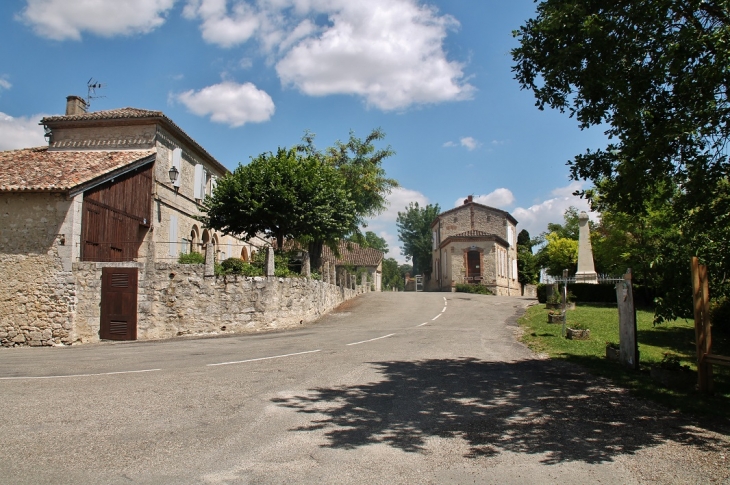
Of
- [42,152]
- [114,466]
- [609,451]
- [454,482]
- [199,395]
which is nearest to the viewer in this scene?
[454,482]

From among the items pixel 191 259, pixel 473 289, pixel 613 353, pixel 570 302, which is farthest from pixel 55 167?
pixel 473 289

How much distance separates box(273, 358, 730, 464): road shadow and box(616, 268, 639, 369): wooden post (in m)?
1.14

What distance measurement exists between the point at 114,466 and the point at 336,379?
4.07 metres

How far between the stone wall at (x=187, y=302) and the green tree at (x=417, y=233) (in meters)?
56.7

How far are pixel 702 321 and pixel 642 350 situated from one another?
5217 millimetres

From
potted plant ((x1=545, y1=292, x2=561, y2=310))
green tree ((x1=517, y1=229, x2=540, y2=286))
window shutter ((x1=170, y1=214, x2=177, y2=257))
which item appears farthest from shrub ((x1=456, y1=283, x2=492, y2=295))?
window shutter ((x1=170, y1=214, x2=177, y2=257))

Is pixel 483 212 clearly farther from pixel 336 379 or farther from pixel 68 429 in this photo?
pixel 68 429

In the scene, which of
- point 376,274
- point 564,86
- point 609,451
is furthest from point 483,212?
point 609,451

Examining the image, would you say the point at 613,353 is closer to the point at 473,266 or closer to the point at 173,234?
the point at 173,234

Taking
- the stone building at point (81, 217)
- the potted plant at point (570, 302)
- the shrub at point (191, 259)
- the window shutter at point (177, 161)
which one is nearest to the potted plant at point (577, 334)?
the potted plant at point (570, 302)

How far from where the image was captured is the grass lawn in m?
6.89

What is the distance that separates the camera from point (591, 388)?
25.2 feet

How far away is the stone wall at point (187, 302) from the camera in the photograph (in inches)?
667

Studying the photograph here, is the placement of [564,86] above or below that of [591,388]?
above
